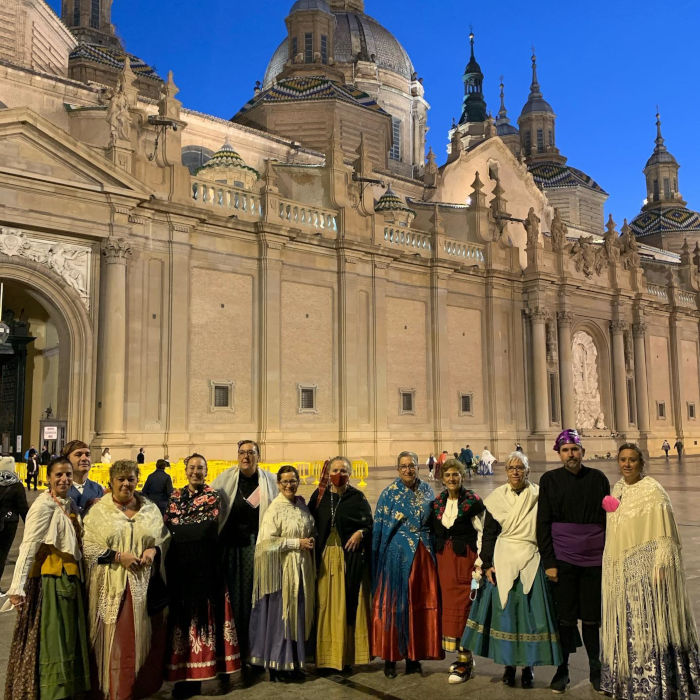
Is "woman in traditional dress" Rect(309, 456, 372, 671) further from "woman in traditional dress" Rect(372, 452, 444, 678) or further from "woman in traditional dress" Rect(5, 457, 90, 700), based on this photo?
"woman in traditional dress" Rect(5, 457, 90, 700)

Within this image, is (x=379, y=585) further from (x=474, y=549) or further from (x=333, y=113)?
(x=333, y=113)

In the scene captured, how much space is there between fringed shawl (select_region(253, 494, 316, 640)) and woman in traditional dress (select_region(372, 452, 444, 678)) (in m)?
0.59

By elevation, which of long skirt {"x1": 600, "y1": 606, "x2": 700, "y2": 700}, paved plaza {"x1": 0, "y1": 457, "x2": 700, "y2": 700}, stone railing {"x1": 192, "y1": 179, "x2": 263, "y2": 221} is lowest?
paved plaza {"x1": 0, "y1": 457, "x2": 700, "y2": 700}

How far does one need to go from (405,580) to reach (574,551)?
136 centimetres

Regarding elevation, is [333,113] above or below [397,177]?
above

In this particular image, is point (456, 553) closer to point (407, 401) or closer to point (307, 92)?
point (407, 401)

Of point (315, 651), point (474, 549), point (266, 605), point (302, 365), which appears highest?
point (302, 365)

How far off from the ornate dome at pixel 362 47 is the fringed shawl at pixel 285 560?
1959 inches

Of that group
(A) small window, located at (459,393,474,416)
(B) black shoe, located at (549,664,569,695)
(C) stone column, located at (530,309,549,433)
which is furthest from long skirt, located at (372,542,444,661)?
(C) stone column, located at (530,309,549,433)

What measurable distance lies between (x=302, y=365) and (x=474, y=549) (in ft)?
66.2

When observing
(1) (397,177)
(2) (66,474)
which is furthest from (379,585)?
(1) (397,177)

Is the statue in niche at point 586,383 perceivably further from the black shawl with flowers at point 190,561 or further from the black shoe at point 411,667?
the black shawl with flowers at point 190,561

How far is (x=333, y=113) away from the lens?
4003cm

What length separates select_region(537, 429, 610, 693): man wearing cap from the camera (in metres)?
5.60
